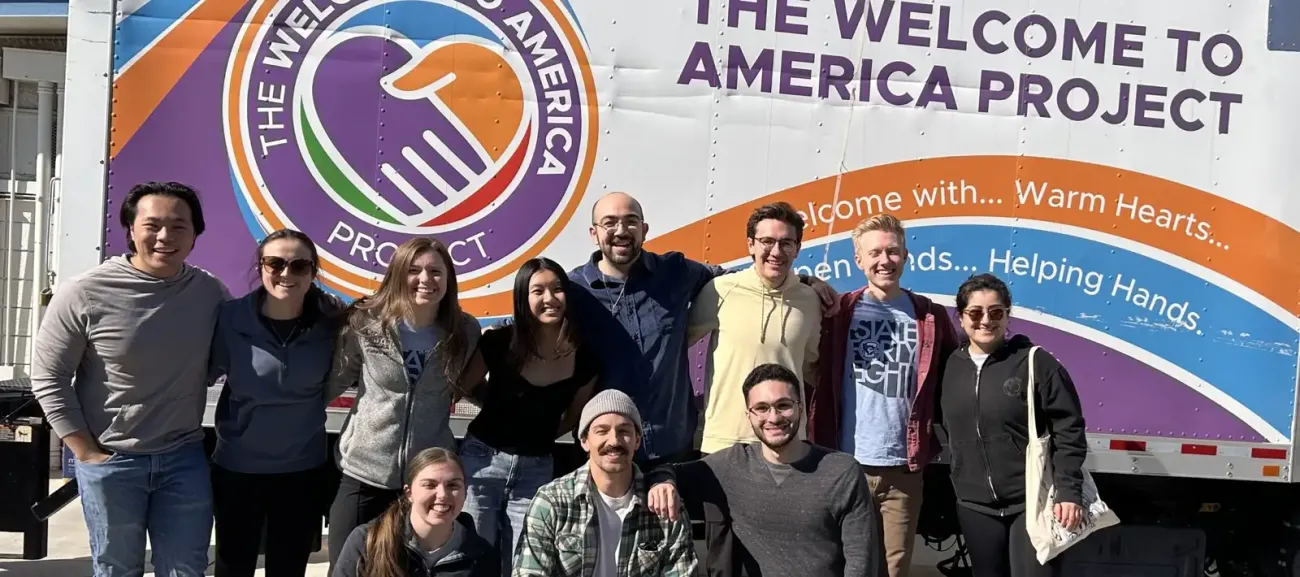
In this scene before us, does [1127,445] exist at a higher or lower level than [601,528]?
higher

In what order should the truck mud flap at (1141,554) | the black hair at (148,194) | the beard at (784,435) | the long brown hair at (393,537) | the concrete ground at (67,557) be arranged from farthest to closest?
the concrete ground at (67,557)
the truck mud flap at (1141,554)
the black hair at (148,194)
the beard at (784,435)
the long brown hair at (393,537)

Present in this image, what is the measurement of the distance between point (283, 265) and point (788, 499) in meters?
1.64

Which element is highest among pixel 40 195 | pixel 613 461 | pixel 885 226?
pixel 40 195

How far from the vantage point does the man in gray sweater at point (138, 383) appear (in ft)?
9.36

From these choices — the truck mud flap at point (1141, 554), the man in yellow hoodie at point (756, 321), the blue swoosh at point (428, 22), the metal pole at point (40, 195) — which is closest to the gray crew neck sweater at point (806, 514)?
the man in yellow hoodie at point (756, 321)

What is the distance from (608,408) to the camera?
107 inches

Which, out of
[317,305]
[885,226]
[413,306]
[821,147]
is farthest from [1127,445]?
[317,305]

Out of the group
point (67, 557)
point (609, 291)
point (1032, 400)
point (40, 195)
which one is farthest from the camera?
point (40, 195)

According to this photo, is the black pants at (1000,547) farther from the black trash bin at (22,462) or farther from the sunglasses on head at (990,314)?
the black trash bin at (22,462)

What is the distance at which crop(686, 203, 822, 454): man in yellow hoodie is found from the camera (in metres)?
3.12

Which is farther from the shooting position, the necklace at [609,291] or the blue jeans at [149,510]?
the necklace at [609,291]

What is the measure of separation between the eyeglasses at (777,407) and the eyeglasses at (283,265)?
141 cm

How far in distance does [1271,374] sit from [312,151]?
3755 millimetres

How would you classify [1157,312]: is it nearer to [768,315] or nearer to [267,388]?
[768,315]
